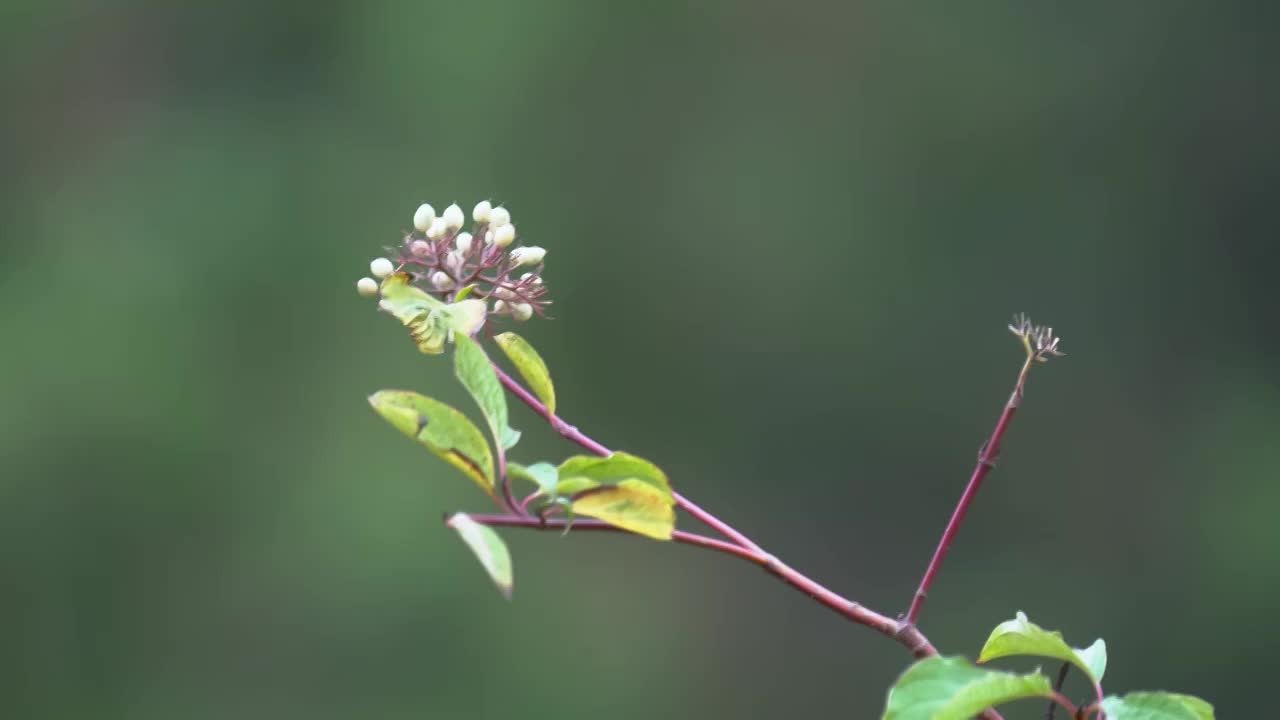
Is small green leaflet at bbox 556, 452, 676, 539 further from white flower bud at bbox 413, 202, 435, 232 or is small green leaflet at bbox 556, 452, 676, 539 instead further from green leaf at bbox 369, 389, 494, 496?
white flower bud at bbox 413, 202, 435, 232

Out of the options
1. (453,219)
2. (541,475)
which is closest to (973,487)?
(541,475)

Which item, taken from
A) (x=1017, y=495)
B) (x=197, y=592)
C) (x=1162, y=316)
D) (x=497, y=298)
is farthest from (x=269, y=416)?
(x=497, y=298)

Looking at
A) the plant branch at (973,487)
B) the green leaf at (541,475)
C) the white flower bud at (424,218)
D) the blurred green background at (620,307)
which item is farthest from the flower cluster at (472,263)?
the blurred green background at (620,307)

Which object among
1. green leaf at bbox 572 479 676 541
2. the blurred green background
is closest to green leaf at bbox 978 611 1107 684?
green leaf at bbox 572 479 676 541

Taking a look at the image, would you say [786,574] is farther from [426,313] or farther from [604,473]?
[426,313]

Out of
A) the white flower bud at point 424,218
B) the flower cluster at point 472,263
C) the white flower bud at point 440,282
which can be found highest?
the white flower bud at point 424,218

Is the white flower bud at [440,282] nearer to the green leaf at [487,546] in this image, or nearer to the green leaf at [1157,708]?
the green leaf at [487,546]
